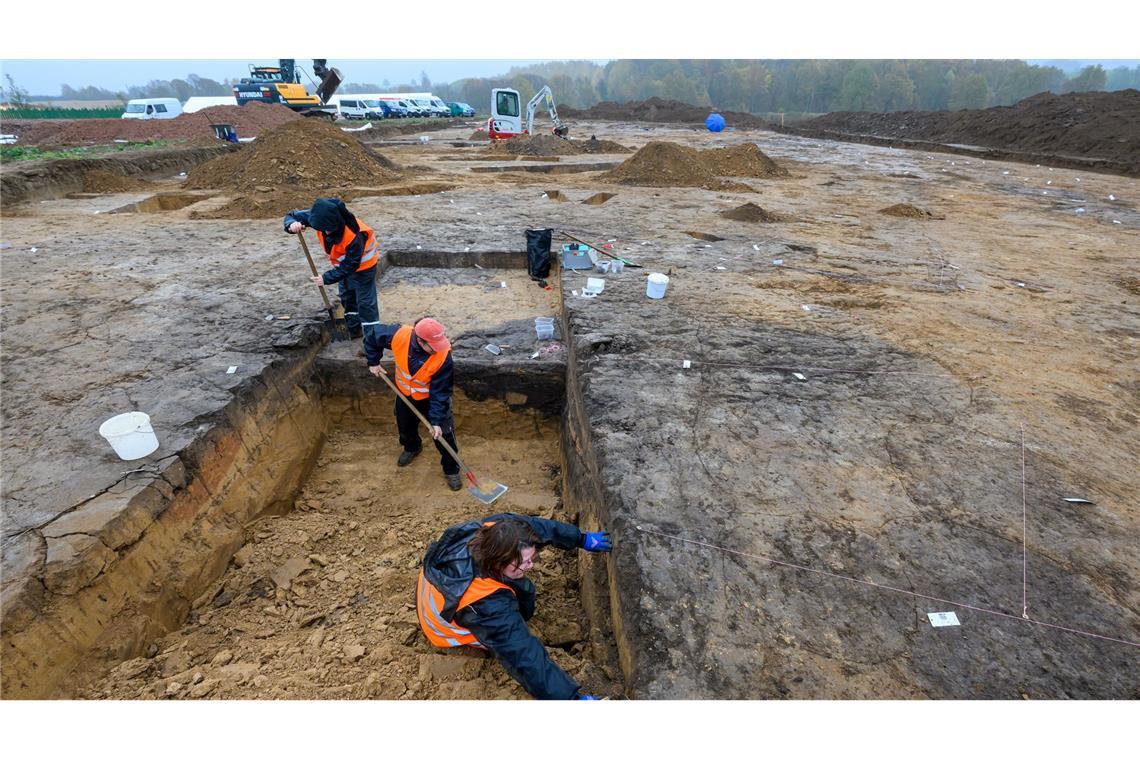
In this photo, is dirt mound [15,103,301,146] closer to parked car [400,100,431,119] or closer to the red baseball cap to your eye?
parked car [400,100,431,119]

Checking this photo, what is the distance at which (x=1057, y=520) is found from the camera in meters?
2.62

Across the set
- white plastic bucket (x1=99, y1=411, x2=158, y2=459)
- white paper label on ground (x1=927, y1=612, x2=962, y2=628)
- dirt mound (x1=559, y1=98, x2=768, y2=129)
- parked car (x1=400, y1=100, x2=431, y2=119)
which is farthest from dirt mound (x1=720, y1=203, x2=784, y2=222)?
parked car (x1=400, y1=100, x2=431, y2=119)

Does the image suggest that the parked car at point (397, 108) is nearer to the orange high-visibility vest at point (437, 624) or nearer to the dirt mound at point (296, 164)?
the dirt mound at point (296, 164)

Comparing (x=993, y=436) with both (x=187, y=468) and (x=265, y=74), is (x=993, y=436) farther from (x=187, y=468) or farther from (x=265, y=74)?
(x=265, y=74)

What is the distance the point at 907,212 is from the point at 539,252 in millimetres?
6932

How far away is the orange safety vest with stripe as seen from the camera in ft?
11.8

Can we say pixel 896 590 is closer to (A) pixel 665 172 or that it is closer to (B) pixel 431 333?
(B) pixel 431 333

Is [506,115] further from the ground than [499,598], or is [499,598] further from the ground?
[506,115]

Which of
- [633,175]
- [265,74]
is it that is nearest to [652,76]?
[265,74]

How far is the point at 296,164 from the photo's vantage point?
1045 centimetres

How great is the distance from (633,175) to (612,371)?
926 centimetres

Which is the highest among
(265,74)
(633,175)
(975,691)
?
(265,74)

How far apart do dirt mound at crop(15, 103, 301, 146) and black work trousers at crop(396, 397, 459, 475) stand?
20698 mm

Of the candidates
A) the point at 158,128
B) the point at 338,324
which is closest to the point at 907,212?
the point at 338,324
